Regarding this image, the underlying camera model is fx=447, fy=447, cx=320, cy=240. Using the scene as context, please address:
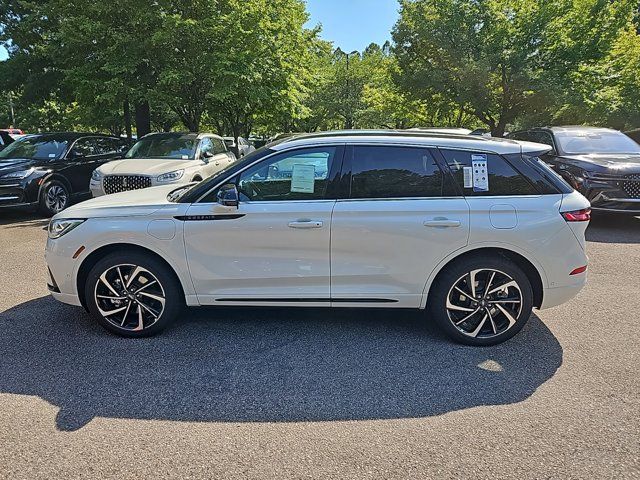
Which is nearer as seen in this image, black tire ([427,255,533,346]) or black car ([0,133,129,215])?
black tire ([427,255,533,346])

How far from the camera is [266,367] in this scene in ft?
11.0

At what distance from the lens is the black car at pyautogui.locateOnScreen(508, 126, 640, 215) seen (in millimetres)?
7562

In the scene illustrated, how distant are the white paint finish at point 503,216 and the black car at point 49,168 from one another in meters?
8.86

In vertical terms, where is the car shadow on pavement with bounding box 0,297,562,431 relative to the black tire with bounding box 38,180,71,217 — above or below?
below

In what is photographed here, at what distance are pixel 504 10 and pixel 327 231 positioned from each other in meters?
17.0

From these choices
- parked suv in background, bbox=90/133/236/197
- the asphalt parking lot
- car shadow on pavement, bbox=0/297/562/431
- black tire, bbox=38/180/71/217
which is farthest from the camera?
black tire, bbox=38/180/71/217

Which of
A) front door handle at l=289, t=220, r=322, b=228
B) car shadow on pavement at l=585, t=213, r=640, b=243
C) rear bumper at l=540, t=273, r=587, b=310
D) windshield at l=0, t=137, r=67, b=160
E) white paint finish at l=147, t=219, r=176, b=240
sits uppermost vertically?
windshield at l=0, t=137, r=67, b=160

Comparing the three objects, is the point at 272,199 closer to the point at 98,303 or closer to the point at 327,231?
the point at 327,231

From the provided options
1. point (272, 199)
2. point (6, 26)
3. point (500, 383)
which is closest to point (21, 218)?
point (272, 199)

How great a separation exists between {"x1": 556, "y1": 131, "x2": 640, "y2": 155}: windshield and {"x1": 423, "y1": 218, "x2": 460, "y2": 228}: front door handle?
21.1ft

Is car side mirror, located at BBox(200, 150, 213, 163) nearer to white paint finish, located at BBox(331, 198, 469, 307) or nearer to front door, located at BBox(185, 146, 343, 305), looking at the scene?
front door, located at BBox(185, 146, 343, 305)

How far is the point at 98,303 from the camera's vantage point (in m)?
3.77

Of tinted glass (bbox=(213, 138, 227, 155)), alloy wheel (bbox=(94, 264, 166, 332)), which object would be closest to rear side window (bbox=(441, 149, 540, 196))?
alloy wheel (bbox=(94, 264, 166, 332))

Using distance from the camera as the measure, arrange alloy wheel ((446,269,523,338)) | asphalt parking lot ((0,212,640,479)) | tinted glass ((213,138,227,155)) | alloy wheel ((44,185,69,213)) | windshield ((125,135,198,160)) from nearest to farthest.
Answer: asphalt parking lot ((0,212,640,479)) → alloy wheel ((446,269,523,338)) → alloy wheel ((44,185,69,213)) → windshield ((125,135,198,160)) → tinted glass ((213,138,227,155))
